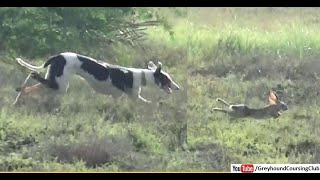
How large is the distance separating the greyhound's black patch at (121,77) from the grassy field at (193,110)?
8 centimetres

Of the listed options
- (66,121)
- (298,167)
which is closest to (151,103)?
(66,121)

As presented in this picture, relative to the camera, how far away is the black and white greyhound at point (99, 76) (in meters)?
8.93

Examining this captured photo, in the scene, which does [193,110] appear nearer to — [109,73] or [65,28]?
[109,73]

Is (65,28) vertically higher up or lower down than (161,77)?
higher up

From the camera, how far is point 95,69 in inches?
354

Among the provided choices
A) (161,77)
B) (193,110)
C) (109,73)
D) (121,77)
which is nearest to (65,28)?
(109,73)

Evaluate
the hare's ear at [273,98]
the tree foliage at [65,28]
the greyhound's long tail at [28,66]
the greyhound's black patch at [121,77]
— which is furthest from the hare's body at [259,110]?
the greyhound's long tail at [28,66]

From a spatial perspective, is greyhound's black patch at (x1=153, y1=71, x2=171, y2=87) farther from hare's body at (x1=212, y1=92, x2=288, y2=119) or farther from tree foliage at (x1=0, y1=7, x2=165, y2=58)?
hare's body at (x1=212, y1=92, x2=288, y2=119)

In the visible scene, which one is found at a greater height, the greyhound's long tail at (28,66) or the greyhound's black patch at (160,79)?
the greyhound's long tail at (28,66)

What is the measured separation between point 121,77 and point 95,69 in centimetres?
24

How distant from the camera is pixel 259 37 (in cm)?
902

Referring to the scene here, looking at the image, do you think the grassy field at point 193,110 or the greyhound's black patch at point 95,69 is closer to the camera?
the grassy field at point 193,110

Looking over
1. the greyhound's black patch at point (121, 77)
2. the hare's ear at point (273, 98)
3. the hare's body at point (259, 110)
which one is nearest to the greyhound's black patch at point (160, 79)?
the greyhound's black patch at point (121, 77)

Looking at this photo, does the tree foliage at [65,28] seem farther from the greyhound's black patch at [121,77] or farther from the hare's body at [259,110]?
the hare's body at [259,110]
